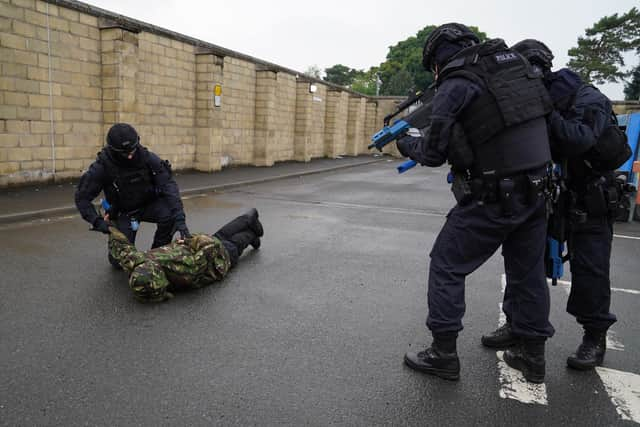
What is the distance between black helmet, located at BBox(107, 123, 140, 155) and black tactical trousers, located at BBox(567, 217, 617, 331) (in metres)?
3.77

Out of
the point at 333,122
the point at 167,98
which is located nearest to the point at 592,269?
the point at 167,98

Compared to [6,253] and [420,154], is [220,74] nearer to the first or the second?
[6,253]

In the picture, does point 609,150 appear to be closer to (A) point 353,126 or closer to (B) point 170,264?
(B) point 170,264

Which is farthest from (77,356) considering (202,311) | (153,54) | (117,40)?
(153,54)

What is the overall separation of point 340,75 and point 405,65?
3453 cm

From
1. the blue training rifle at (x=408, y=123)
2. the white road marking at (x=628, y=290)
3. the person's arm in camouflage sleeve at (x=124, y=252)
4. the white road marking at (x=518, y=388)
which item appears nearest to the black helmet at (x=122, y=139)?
the person's arm in camouflage sleeve at (x=124, y=252)

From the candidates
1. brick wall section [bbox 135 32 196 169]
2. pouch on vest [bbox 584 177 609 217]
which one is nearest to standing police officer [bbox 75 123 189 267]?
pouch on vest [bbox 584 177 609 217]

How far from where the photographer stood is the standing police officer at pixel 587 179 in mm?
2814

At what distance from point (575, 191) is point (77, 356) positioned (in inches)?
133

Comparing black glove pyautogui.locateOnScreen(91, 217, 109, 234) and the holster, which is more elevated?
the holster

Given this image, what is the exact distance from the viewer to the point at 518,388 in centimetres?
281

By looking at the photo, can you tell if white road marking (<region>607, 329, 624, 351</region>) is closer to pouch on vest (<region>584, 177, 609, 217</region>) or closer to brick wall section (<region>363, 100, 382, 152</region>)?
pouch on vest (<region>584, 177, 609, 217</region>)

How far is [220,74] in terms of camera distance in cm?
1459

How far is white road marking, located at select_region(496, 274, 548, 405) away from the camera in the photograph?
106 inches
